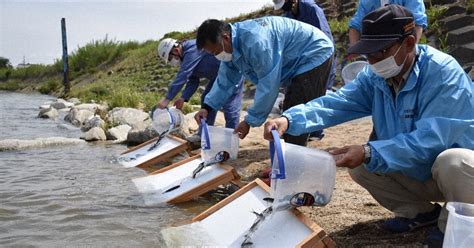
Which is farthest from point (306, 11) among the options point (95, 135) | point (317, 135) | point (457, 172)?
point (95, 135)

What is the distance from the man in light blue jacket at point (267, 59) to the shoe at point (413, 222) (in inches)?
50.3

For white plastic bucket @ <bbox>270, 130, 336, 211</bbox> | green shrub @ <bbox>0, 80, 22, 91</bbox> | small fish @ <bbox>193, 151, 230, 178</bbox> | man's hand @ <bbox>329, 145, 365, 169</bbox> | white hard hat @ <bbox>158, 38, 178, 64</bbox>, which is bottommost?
green shrub @ <bbox>0, 80, 22, 91</bbox>

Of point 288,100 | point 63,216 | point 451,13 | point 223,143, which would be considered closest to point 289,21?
point 288,100

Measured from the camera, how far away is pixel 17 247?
2977 millimetres

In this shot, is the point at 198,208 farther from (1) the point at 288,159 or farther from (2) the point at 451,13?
(2) the point at 451,13

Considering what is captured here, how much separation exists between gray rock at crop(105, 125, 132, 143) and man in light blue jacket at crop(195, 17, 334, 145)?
11.5ft

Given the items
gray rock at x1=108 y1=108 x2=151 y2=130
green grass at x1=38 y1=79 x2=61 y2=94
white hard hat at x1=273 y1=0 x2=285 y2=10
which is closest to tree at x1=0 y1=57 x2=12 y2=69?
green grass at x1=38 y1=79 x2=61 y2=94

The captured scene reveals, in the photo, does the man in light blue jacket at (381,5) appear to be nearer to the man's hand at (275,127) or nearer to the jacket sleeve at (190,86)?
the man's hand at (275,127)

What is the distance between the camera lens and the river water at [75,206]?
3.14 m

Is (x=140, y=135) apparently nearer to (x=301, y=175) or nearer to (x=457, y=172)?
(x=301, y=175)

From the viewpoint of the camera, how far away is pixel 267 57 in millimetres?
3492

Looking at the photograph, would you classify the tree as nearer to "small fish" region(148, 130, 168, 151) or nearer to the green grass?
the green grass

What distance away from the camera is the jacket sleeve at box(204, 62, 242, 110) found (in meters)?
4.12

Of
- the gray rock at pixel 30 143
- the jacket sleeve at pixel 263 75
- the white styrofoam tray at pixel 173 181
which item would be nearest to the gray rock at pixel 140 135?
the gray rock at pixel 30 143
